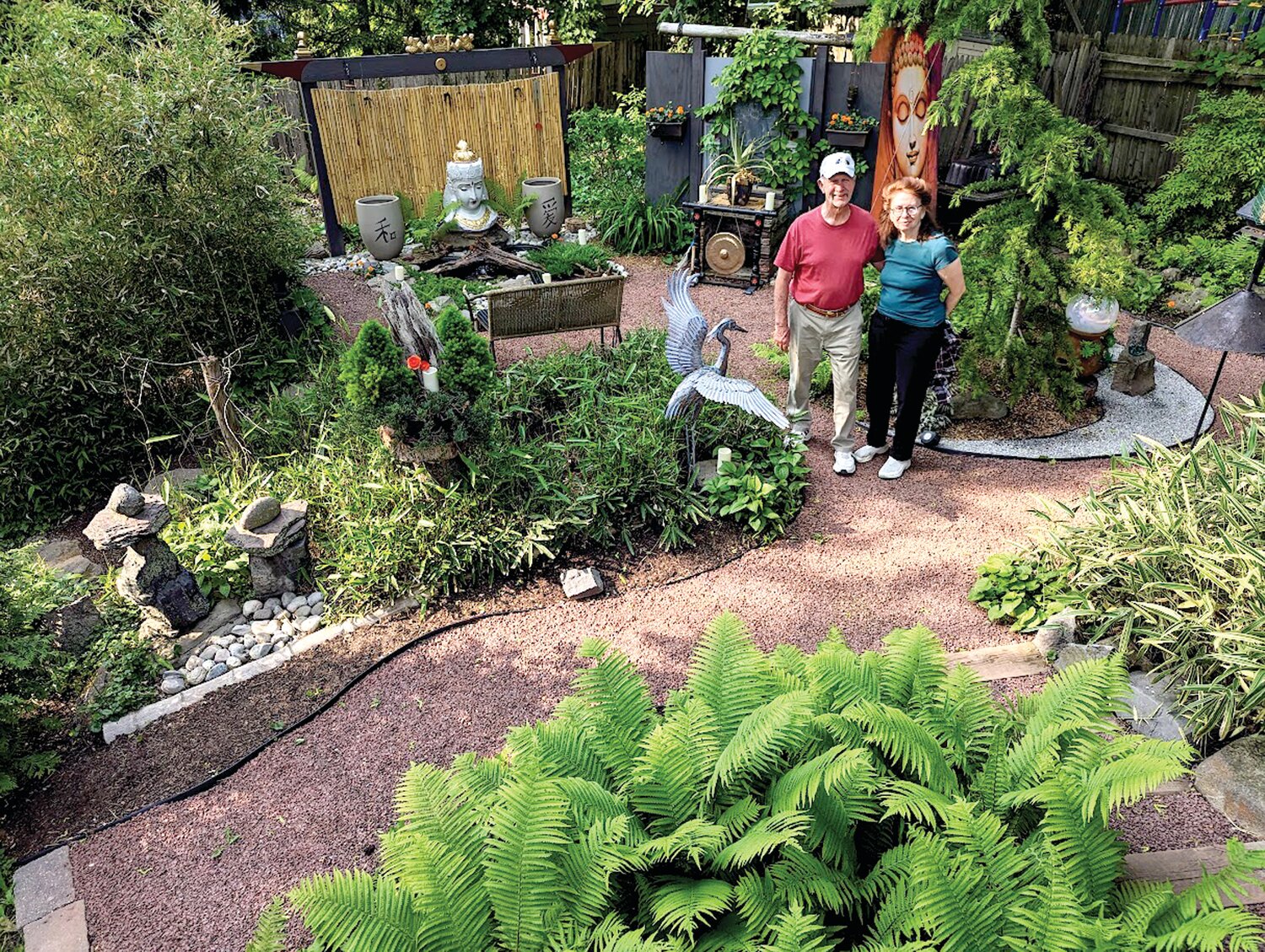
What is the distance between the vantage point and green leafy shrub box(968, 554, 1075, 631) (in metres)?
3.70

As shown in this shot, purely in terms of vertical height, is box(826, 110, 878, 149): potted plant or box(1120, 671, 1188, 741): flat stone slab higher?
box(826, 110, 878, 149): potted plant

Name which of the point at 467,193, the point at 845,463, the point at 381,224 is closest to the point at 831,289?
the point at 845,463

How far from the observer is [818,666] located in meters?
2.78

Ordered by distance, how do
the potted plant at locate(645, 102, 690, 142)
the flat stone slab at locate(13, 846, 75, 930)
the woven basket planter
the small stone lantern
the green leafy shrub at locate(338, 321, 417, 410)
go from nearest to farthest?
the flat stone slab at locate(13, 846, 75, 930), the green leafy shrub at locate(338, 321, 417, 410), the small stone lantern, the woven basket planter, the potted plant at locate(645, 102, 690, 142)

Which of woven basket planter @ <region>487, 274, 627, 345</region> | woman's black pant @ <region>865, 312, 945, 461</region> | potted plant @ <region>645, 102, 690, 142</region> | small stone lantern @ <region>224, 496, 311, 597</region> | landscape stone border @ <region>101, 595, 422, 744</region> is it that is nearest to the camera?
landscape stone border @ <region>101, 595, 422, 744</region>

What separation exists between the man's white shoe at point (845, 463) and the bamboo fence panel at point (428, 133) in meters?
6.21

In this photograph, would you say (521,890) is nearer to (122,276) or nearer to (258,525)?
(258,525)

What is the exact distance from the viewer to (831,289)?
4.60 m

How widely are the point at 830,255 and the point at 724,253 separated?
3605 millimetres

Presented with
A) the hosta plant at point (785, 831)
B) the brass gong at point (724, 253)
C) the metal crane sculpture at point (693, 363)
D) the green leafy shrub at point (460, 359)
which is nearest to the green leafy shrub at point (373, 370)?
the green leafy shrub at point (460, 359)

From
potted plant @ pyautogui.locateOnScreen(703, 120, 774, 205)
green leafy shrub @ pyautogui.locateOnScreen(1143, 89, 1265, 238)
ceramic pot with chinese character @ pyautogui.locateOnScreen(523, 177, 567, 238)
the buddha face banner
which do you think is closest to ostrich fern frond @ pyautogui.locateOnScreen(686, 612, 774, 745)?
the buddha face banner

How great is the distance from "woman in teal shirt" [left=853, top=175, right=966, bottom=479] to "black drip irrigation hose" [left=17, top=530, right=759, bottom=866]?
127 centimetres

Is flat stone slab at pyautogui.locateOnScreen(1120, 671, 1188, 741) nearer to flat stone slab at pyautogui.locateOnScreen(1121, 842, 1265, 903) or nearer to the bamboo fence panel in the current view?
flat stone slab at pyautogui.locateOnScreen(1121, 842, 1265, 903)

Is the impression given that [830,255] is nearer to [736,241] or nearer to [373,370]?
[373,370]
